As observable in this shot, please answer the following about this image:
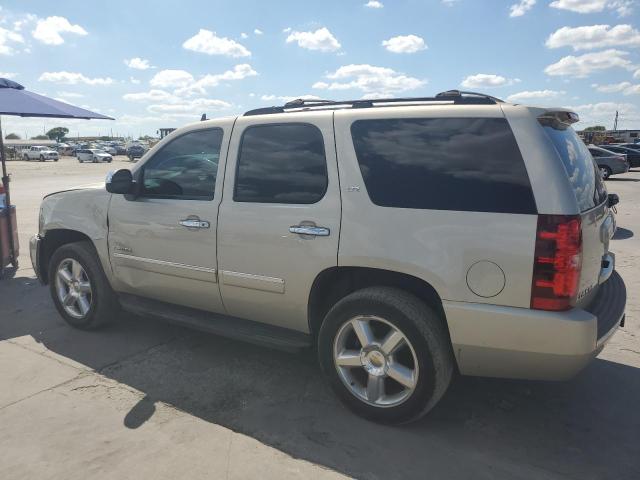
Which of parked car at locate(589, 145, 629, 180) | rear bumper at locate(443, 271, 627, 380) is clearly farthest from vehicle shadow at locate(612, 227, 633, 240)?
parked car at locate(589, 145, 629, 180)

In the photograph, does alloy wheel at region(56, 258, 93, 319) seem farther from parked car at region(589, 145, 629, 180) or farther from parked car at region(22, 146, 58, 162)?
parked car at region(22, 146, 58, 162)

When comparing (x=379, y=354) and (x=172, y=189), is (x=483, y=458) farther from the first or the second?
(x=172, y=189)

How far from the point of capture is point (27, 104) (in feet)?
21.3

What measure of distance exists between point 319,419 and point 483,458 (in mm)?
977

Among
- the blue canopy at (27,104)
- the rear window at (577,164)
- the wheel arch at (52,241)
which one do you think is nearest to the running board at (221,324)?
the wheel arch at (52,241)

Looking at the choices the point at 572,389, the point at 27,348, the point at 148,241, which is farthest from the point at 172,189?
the point at 572,389

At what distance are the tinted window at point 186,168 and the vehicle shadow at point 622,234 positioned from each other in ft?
25.4

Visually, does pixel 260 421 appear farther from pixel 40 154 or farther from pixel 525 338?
pixel 40 154

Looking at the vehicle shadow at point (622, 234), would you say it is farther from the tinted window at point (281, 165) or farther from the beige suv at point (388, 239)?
the tinted window at point (281, 165)

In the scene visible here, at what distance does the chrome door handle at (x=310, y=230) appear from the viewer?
3.17 meters

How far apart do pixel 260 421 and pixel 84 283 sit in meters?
2.40

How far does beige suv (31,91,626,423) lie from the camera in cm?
265

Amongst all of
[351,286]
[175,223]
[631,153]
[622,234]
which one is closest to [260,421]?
[351,286]

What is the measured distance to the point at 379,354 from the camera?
3.07 m
